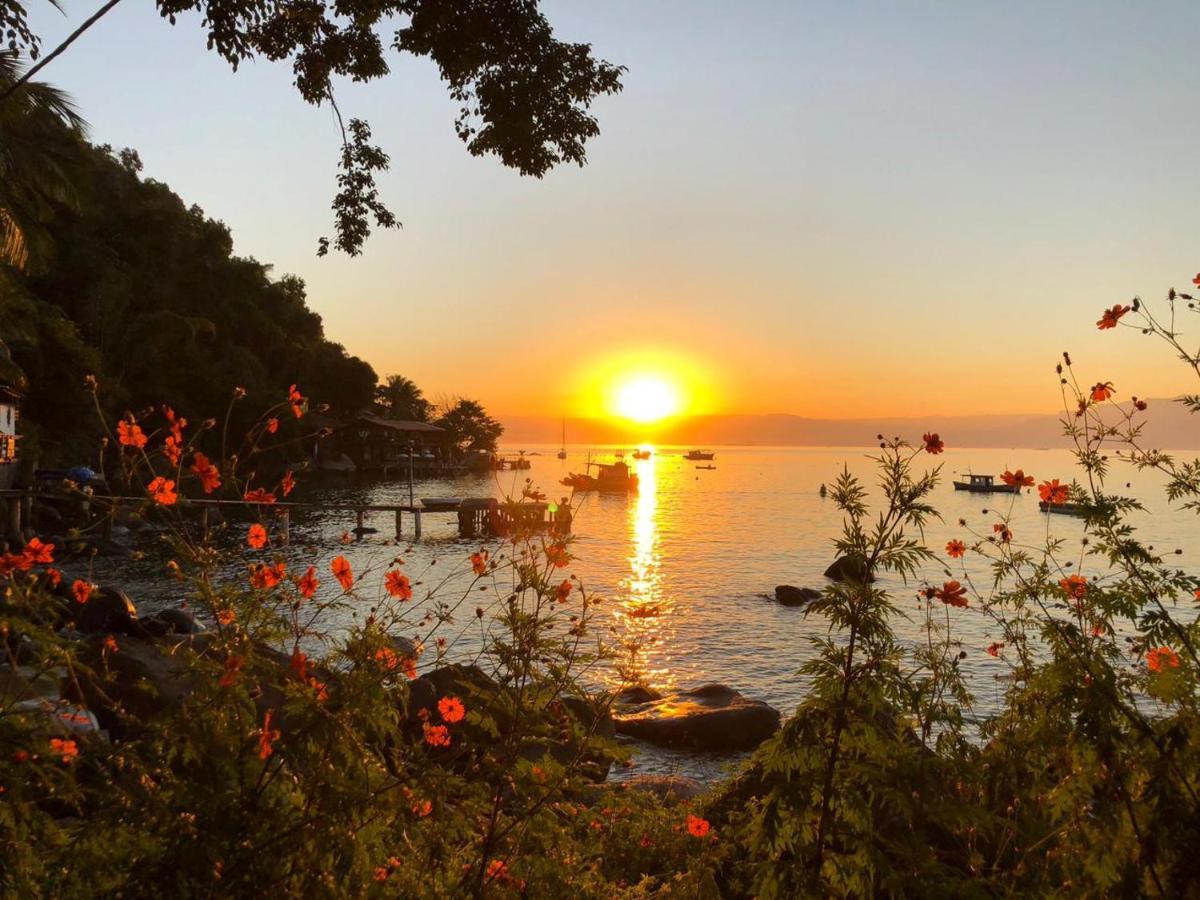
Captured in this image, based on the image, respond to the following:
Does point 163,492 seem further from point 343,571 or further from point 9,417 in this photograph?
point 9,417

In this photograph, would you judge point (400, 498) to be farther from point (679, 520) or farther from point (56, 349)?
point (56, 349)

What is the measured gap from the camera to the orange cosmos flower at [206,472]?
9.32 feet

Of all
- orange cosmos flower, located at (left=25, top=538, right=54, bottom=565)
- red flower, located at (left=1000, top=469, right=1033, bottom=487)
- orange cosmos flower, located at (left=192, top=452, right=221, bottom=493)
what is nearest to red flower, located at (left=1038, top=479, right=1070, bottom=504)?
red flower, located at (left=1000, top=469, right=1033, bottom=487)

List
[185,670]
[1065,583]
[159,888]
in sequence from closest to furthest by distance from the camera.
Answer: [159,888]
[185,670]
[1065,583]

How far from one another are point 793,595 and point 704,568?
8.15m

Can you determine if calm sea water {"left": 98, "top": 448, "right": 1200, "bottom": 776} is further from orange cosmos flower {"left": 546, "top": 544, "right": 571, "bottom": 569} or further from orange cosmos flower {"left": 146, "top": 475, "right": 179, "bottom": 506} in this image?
orange cosmos flower {"left": 146, "top": 475, "right": 179, "bottom": 506}

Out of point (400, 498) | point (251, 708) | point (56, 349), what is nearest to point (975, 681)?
point (251, 708)

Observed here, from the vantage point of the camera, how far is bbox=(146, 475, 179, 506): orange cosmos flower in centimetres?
279

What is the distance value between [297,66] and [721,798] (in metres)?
6.89

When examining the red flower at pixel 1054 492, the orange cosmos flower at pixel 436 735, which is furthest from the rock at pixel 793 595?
the orange cosmos flower at pixel 436 735

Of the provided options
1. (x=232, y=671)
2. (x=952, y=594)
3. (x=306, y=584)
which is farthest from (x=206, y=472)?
(x=952, y=594)

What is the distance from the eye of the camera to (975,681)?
1481 cm

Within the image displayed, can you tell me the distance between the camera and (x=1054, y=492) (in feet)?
13.1

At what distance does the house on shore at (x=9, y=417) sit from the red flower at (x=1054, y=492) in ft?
98.5
